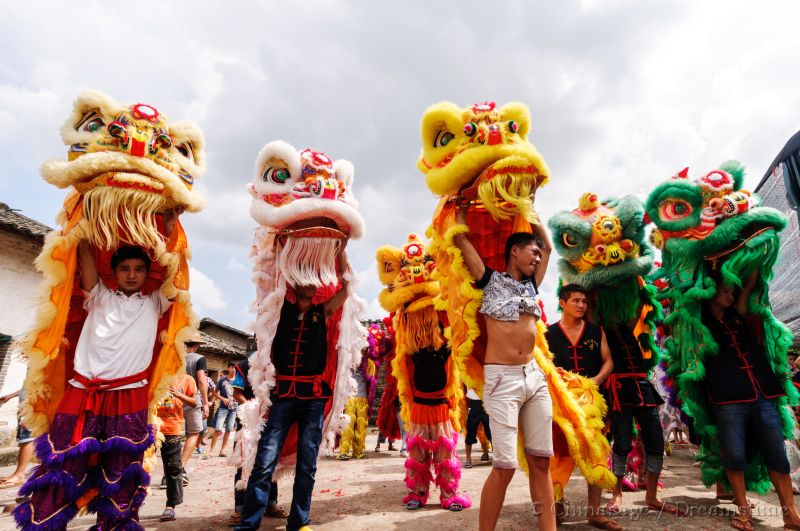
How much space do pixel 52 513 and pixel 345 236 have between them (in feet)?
7.86

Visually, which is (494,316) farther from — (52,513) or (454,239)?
(52,513)

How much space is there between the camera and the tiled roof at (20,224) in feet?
32.1

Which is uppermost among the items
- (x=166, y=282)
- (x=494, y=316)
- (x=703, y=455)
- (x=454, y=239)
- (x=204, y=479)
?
(x=454, y=239)

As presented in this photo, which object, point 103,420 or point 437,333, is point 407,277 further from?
point 103,420

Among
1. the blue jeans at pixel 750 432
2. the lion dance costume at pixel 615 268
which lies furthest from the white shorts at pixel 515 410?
the blue jeans at pixel 750 432

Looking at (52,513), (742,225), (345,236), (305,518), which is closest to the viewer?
(52,513)

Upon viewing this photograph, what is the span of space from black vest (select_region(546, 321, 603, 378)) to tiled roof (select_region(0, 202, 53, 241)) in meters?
11.3

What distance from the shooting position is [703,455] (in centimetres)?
399

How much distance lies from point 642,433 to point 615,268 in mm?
1521

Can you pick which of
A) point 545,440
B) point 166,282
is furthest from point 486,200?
point 166,282

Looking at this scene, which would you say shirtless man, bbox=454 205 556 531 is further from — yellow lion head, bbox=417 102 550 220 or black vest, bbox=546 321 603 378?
black vest, bbox=546 321 603 378

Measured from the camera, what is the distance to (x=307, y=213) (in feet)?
10.5

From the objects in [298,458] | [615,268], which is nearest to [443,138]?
[615,268]

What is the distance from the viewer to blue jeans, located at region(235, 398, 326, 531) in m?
2.86
